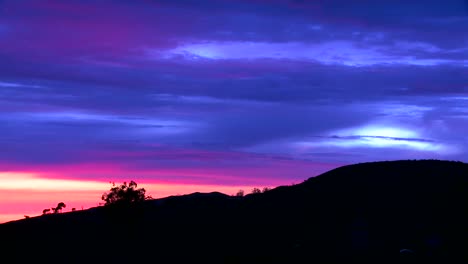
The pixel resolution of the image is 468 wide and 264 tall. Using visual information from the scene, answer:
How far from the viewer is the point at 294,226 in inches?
3078

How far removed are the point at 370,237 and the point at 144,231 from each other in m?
21.2

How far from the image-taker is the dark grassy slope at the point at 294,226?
7131cm

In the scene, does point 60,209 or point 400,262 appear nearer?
point 400,262

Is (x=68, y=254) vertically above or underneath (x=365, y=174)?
underneath

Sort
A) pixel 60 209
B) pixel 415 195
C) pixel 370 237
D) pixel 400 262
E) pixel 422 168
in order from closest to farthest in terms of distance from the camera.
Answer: pixel 400 262 → pixel 370 237 → pixel 415 195 → pixel 422 168 → pixel 60 209

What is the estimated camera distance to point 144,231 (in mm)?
81500

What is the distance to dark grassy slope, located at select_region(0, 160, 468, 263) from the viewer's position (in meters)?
71.3

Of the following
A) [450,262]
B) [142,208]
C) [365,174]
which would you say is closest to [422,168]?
[365,174]

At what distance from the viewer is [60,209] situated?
9694 cm

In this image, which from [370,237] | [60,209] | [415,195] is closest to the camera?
[370,237]

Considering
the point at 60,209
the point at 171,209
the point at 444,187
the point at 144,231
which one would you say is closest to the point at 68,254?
the point at 144,231

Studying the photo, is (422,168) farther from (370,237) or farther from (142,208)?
(142,208)

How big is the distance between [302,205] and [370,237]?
1076 centimetres

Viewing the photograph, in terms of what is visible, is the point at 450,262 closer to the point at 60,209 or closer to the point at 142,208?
the point at 142,208
